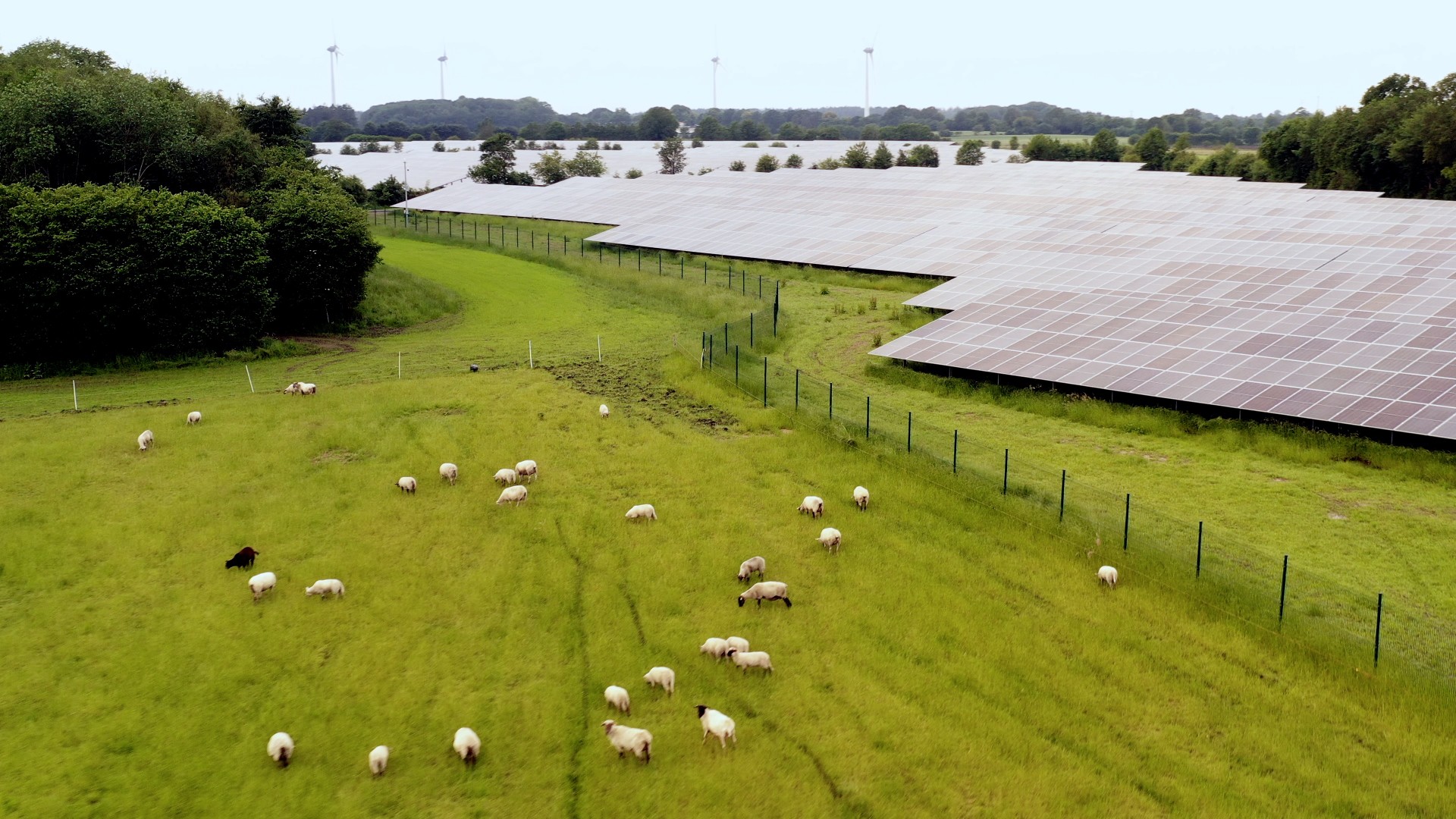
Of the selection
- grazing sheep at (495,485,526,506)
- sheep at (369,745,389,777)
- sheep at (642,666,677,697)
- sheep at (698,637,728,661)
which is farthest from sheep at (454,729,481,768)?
grazing sheep at (495,485,526,506)

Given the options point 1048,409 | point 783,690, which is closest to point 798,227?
point 1048,409

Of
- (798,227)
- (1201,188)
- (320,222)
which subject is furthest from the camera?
(1201,188)

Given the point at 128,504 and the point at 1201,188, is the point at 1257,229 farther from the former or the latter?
the point at 128,504

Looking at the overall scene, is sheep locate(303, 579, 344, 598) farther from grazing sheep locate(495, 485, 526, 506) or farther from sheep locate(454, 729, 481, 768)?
sheep locate(454, 729, 481, 768)

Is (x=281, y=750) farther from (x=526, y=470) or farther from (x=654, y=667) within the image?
(x=526, y=470)

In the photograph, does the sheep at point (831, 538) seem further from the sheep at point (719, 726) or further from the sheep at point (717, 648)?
the sheep at point (719, 726)

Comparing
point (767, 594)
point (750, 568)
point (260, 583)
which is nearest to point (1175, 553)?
point (767, 594)

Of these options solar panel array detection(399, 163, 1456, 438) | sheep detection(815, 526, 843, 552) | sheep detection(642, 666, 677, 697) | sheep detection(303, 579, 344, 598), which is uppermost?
solar panel array detection(399, 163, 1456, 438)
